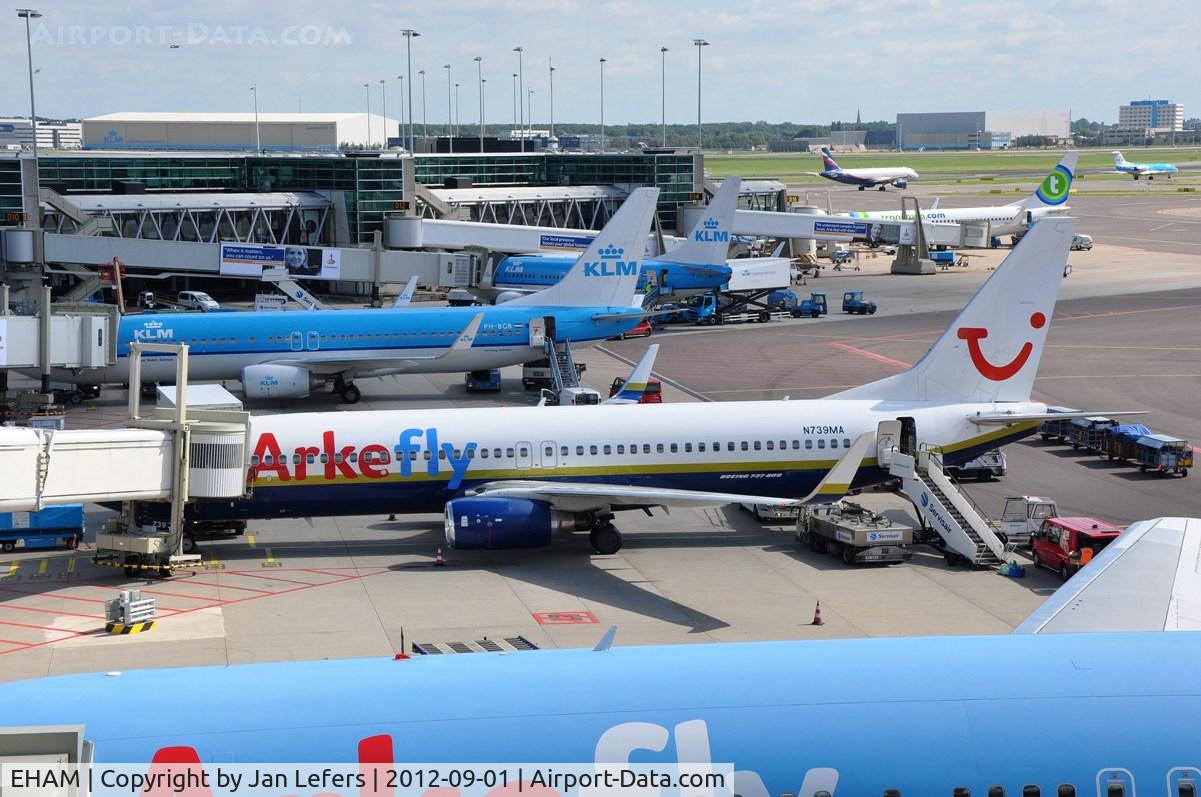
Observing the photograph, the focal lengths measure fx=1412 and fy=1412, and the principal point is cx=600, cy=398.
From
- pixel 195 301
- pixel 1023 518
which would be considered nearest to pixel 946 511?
pixel 1023 518

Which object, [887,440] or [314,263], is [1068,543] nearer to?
[887,440]

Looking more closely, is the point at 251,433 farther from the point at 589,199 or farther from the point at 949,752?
the point at 589,199

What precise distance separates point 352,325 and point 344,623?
95.7ft

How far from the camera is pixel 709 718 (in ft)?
42.9

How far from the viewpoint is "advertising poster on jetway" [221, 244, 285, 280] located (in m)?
78.1

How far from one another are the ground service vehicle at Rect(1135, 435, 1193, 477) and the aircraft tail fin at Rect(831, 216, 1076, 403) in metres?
8.74

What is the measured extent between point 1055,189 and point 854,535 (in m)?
94.1

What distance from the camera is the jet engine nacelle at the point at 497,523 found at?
33.6 metres

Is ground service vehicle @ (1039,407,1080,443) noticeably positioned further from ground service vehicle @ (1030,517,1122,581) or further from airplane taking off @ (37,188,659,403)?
airplane taking off @ (37,188,659,403)

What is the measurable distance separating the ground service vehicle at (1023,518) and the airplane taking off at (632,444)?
1793 millimetres

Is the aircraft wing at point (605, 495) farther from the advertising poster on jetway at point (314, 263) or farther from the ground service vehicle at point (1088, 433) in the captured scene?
the advertising poster on jetway at point (314, 263)

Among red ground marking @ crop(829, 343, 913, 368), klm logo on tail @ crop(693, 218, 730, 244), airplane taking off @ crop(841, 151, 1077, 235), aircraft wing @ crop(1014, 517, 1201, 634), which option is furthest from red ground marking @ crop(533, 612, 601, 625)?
airplane taking off @ crop(841, 151, 1077, 235)

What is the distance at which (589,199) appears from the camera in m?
104

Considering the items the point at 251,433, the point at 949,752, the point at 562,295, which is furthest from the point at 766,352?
the point at 949,752
